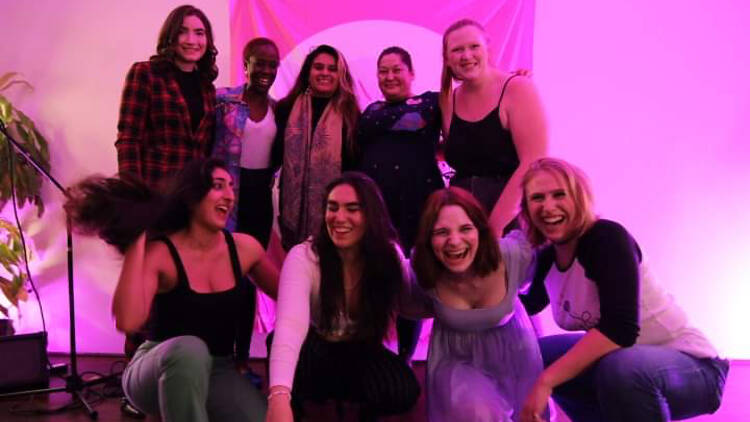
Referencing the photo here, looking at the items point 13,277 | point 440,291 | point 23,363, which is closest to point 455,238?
point 440,291

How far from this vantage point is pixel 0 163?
9.77ft

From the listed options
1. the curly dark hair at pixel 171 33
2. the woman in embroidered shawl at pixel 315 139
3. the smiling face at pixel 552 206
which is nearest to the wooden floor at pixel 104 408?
the woman in embroidered shawl at pixel 315 139

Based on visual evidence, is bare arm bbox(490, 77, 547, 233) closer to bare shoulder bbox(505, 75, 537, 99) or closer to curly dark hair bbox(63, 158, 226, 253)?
bare shoulder bbox(505, 75, 537, 99)

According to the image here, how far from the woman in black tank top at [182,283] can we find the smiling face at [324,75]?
725mm

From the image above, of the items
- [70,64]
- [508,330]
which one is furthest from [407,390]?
[70,64]

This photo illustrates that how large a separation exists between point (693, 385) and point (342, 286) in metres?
1.08

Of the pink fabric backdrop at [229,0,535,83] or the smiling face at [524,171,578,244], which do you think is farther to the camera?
the pink fabric backdrop at [229,0,535,83]

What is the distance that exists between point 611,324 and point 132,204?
4.76 ft

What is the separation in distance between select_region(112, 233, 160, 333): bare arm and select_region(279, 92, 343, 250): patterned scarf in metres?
0.83

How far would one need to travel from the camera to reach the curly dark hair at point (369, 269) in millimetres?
1764

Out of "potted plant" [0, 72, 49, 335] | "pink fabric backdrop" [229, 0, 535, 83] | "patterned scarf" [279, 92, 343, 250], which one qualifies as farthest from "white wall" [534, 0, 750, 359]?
"potted plant" [0, 72, 49, 335]

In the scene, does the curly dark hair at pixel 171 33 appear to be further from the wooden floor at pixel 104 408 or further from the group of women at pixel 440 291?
the wooden floor at pixel 104 408

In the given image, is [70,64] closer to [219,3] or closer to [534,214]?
[219,3]

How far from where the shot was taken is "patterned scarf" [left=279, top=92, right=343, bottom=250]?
233 centimetres
